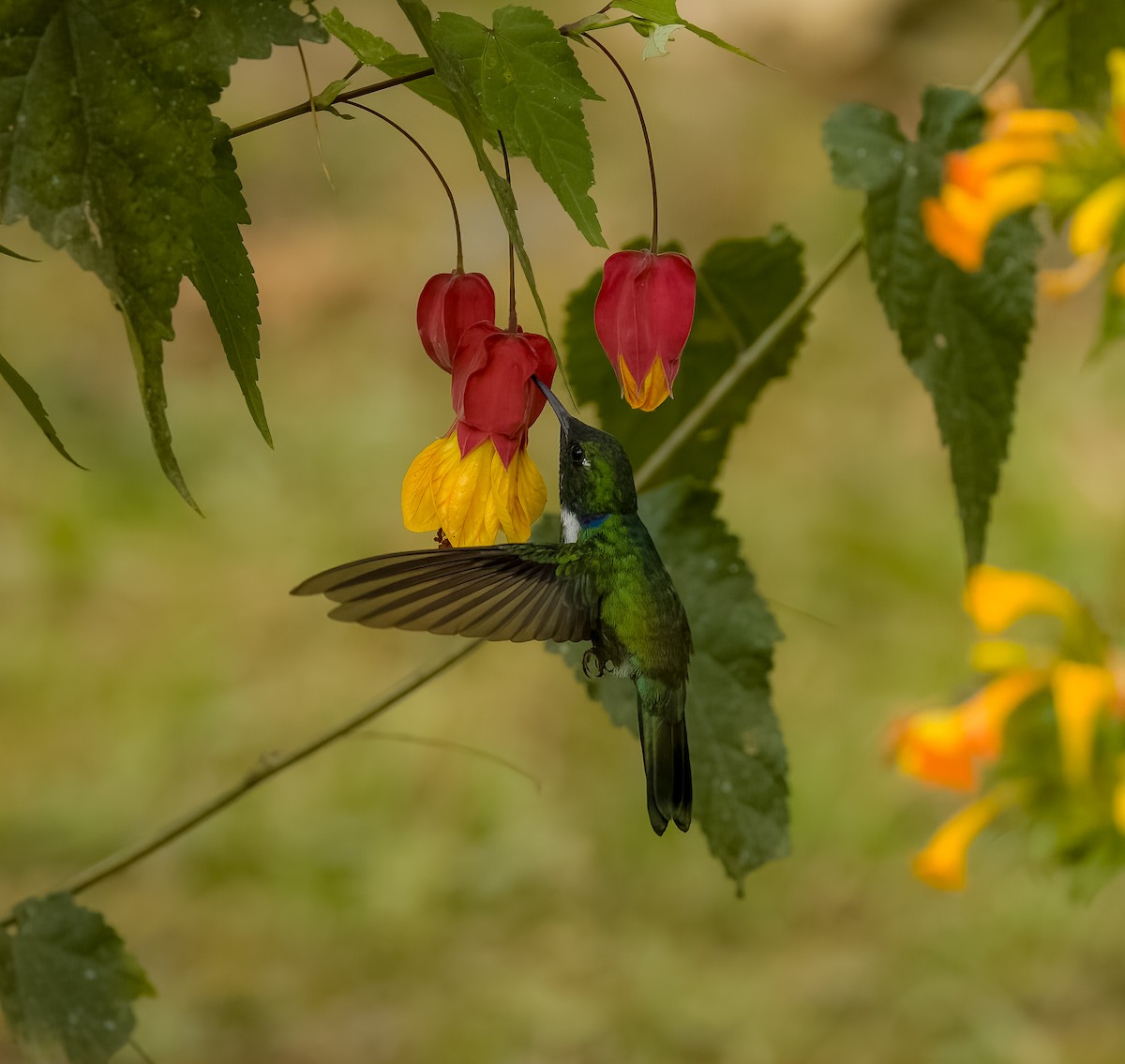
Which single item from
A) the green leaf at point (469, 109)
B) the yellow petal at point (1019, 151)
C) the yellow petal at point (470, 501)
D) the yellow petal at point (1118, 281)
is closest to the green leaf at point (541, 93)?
the green leaf at point (469, 109)

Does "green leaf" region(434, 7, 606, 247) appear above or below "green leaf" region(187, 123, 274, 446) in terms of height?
above

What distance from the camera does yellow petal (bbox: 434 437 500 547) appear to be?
0.47 meters

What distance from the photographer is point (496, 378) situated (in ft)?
1.50

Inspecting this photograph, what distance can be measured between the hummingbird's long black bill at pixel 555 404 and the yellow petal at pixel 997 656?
738 millimetres

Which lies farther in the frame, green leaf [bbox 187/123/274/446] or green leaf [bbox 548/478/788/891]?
green leaf [bbox 548/478/788/891]

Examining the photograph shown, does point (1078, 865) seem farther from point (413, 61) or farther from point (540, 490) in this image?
point (413, 61)

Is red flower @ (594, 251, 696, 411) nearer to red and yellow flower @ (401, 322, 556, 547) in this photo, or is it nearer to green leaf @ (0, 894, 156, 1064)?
red and yellow flower @ (401, 322, 556, 547)

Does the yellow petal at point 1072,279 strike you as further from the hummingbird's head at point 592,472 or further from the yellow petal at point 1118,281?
the hummingbird's head at point 592,472

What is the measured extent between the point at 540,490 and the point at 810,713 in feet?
5.76

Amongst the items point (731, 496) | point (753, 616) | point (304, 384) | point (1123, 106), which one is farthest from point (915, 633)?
point (753, 616)

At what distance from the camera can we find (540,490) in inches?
18.8

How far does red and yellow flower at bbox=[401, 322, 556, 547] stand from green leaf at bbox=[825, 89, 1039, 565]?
0.19 meters

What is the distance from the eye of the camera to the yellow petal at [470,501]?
1.53ft

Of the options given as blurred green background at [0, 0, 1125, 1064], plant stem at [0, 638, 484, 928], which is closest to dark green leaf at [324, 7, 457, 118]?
plant stem at [0, 638, 484, 928]
